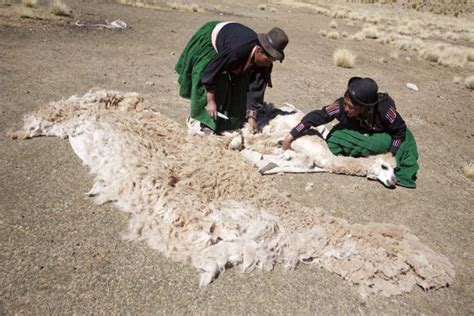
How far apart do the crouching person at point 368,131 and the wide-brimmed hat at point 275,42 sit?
2.58 ft

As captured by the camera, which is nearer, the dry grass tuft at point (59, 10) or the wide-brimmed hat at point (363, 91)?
the wide-brimmed hat at point (363, 91)

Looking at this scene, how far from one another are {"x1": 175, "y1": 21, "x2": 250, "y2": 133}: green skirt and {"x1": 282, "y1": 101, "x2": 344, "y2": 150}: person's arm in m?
0.71

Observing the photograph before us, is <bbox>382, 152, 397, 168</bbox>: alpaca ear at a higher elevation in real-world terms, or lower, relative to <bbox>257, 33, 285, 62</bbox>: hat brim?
lower

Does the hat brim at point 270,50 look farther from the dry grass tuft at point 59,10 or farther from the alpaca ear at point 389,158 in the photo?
the dry grass tuft at point 59,10

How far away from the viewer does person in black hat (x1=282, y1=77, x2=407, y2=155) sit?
3.82 metres

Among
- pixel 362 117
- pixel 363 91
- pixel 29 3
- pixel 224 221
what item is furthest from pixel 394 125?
pixel 29 3

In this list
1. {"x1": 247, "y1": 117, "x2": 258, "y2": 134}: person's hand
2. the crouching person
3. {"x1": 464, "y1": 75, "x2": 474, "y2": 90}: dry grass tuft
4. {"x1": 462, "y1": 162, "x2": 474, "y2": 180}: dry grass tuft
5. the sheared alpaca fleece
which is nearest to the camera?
the sheared alpaca fleece

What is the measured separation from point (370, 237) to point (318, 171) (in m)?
1.20

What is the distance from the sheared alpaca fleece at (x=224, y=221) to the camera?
2820 millimetres

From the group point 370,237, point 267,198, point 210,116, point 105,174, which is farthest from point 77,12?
point 370,237

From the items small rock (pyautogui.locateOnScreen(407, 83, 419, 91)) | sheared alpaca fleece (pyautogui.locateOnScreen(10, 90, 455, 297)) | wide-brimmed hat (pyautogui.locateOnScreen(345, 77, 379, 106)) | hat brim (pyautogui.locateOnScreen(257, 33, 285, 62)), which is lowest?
sheared alpaca fleece (pyautogui.locateOnScreen(10, 90, 455, 297))

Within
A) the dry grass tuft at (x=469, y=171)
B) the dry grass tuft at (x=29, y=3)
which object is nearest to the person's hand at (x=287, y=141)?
the dry grass tuft at (x=469, y=171)

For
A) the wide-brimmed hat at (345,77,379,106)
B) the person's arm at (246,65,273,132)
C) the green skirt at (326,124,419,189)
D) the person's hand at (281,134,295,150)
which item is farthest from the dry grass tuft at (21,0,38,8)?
the wide-brimmed hat at (345,77,379,106)

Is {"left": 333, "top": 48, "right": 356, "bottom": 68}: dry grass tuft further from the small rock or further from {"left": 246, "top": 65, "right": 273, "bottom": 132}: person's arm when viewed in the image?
{"left": 246, "top": 65, "right": 273, "bottom": 132}: person's arm
